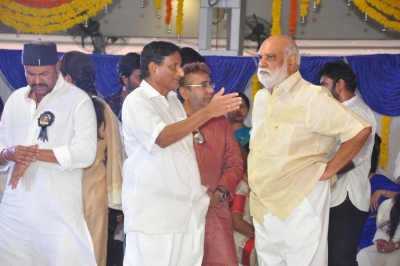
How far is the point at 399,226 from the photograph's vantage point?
5922 millimetres

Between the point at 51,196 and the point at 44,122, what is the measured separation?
1.47 ft

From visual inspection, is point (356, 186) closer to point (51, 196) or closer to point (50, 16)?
point (51, 196)

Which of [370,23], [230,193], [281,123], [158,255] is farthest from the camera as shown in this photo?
[370,23]

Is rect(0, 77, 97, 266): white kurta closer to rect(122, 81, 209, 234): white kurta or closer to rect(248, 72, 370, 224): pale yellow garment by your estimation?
rect(122, 81, 209, 234): white kurta

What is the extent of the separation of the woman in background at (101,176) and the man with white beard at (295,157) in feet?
3.47

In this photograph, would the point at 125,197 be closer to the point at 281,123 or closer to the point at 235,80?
the point at 281,123

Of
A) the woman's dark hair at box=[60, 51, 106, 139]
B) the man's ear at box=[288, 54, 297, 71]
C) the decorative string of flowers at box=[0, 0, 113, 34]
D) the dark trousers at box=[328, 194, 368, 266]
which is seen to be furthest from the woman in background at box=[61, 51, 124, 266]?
the decorative string of flowers at box=[0, 0, 113, 34]

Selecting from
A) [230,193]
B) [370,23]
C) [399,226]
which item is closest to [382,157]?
[399,226]

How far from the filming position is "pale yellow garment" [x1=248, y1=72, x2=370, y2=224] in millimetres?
4062

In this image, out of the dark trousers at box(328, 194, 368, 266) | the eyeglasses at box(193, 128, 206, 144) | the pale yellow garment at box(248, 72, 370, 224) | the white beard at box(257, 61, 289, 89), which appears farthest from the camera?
the dark trousers at box(328, 194, 368, 266)

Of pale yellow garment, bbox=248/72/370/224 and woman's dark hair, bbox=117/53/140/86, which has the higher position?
woman's dark hair, bbox=117/53/140/86

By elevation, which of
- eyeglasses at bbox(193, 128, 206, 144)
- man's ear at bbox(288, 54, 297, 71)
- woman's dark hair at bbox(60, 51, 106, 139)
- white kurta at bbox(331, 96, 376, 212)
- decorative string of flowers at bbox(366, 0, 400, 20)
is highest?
decorative string of flowers at bbox(366, 0, 400, 20)

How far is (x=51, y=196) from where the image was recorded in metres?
4.30

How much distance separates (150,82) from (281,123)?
2.63 feet
